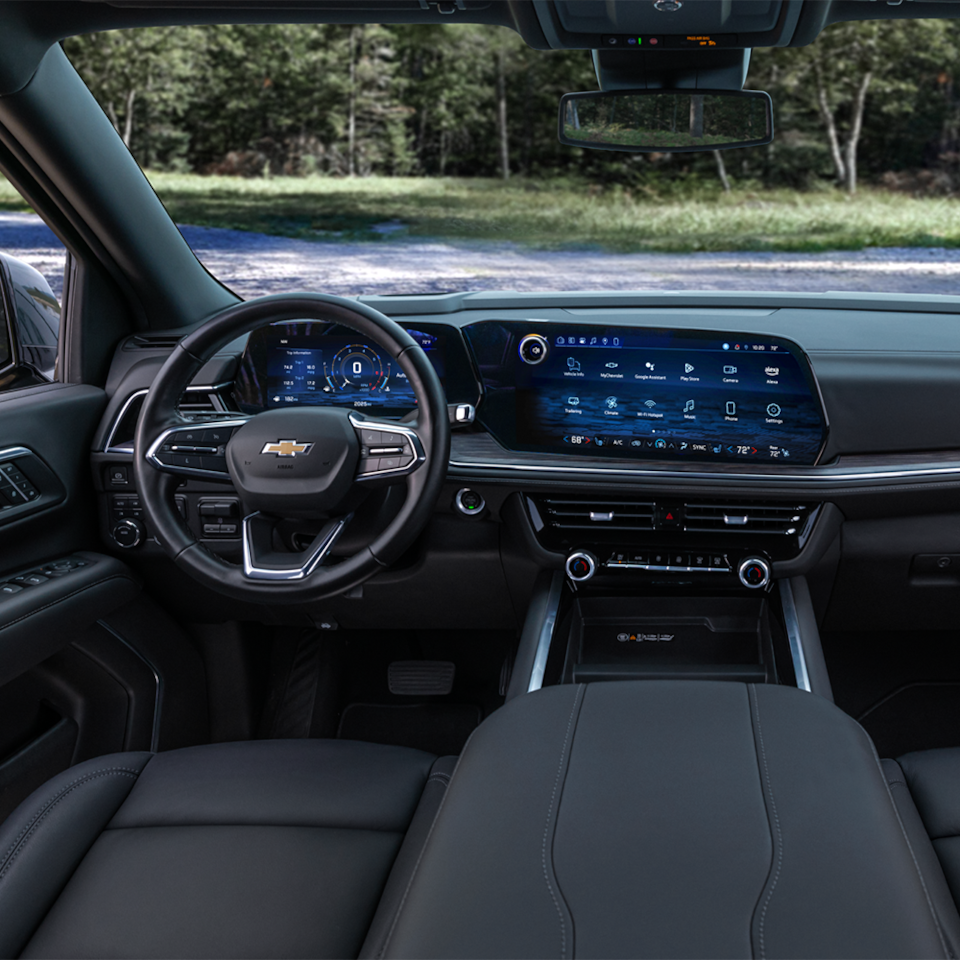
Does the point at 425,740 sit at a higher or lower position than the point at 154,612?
lower

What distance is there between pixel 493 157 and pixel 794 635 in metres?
1.73

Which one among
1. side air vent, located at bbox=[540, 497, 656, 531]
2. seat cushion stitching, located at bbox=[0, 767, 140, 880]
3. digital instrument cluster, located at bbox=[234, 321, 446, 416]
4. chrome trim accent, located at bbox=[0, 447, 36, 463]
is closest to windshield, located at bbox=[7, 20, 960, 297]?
digital instrument cluster, located at bbox=[234, 321, 446, 416]

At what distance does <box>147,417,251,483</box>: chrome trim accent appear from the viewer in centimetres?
204

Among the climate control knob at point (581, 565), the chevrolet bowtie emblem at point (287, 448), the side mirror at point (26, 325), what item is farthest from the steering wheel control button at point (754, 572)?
the side mirror at point (26, 325)

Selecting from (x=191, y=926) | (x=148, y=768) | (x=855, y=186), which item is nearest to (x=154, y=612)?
(x=148, y=768)

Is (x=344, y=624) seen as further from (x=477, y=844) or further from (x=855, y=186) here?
(x=855, y=186)

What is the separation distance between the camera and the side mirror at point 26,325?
2.67 m

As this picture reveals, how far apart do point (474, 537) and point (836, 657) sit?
4.07 ft

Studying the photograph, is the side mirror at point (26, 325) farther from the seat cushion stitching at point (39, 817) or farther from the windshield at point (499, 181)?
the seat cushion stitching at point (39, 817)

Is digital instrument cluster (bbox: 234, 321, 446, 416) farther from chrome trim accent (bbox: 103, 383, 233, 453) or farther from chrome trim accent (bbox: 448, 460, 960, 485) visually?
chrome trim accent (bbox: 448, 460, 960, 485)

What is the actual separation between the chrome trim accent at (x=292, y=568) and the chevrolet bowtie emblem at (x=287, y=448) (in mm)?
171

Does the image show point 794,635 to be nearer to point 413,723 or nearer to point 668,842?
point 668,842

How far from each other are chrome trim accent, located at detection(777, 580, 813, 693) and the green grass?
1135 millimetres

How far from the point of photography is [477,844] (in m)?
1.21
